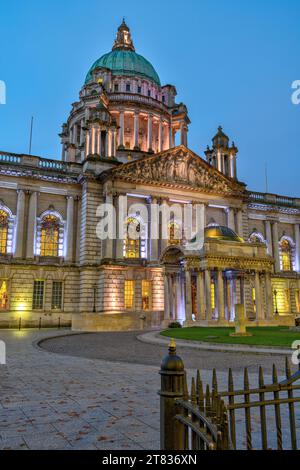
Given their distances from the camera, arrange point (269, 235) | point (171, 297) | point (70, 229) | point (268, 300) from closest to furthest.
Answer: point (268, 300), point (171, 297), point (70, 229), point (269, 235)

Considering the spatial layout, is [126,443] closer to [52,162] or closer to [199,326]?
[199,326]

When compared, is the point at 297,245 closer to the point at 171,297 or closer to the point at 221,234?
the point at 221,234

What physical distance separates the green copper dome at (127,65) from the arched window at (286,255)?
35044 millimetres

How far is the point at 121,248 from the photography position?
42.7 meters

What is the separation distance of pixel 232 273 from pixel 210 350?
2144cm

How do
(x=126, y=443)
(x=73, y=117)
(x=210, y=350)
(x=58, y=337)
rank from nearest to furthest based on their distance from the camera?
1. (x=126, y=443)
2. (x=210, y=350)
3. (x=58, y=337)
4. (x=73, y=117)

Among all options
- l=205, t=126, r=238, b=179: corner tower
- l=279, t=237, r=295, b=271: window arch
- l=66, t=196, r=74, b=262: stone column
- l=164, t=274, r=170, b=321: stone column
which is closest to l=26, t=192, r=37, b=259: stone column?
l=66, t=196, r=74, b=262: stone column

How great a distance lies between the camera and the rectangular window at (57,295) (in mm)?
42781

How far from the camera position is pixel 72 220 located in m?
44.8

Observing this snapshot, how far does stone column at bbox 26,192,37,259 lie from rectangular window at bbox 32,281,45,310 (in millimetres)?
3042

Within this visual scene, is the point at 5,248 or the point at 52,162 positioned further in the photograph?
the point at 52,162

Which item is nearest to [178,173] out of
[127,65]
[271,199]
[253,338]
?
[271,199]

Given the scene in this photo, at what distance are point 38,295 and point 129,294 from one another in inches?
383

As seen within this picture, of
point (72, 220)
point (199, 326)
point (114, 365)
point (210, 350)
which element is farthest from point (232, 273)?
point (114, 365)
